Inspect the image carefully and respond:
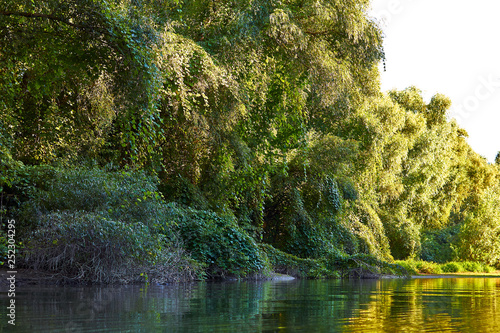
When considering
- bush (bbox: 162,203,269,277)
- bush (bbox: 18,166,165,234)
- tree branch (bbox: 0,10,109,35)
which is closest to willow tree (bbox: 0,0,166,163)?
tree branch (bbox: 0,10,109,35)

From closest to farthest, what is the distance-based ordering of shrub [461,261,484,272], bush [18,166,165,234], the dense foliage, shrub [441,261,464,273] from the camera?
the dense foliage
bush [18,166,165,234]
shrub [441,261,464,273]
shrub [461,261,484,272]

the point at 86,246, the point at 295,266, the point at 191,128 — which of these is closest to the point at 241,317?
the point at 86,246

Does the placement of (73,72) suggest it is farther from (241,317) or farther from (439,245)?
(439,245)

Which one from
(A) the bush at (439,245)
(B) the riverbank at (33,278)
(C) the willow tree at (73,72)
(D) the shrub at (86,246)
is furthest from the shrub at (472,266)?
(B) the riverbank at (33,278)

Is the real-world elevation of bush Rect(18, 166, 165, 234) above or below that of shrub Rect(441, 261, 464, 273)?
above

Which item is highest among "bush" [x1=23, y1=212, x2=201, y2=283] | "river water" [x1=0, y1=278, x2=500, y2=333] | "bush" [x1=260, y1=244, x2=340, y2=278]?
"bush" [x1=23, y1=212, x2=201, y2=283]

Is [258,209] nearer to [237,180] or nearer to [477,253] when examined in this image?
[237,180]

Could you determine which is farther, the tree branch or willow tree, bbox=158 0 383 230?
willow tree, bbox=158 0 383 230

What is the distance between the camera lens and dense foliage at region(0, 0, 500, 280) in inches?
398

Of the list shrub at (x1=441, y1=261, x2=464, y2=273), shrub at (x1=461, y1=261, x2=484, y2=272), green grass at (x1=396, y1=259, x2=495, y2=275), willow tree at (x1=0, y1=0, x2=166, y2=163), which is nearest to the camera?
willow tree at (x1=0, y1=0, x2=166, y2=163)

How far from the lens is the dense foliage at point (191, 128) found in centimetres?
1011

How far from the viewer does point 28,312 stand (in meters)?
4.72

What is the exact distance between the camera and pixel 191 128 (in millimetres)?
14164

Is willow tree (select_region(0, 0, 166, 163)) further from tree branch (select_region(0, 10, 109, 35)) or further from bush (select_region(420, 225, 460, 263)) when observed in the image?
bush (select_region(420, 225, 460, 263))
